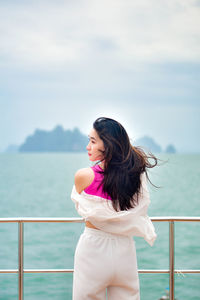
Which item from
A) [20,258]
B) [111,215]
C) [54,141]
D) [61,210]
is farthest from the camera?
[54,141]

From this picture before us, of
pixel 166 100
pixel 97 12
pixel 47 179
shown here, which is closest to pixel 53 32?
pixel 97 12

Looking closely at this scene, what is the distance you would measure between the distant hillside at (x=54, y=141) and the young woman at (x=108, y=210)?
34.1m

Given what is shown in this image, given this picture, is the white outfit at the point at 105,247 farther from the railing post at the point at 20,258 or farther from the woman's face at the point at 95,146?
the railing post at the point at 20,258

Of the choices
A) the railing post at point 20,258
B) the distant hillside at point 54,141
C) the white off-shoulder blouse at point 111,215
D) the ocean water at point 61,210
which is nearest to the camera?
the white off-shoulder blouse at point 111,215

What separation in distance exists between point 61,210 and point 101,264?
97.2ft

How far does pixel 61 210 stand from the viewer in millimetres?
30609

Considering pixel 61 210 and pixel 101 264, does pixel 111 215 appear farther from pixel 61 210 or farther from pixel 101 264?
pixel 61 210

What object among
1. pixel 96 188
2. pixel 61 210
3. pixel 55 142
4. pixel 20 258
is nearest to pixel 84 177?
pixel 96 188

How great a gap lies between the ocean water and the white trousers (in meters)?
10.6

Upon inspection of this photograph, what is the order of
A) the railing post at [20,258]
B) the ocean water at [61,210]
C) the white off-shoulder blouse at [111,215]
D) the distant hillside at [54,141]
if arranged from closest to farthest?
the white off-shoulder blouse at [111,215] → the railing post at [20,258] → the ocean water at [61,210] → the distant hillside at [54,141]

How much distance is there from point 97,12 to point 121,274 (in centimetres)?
3537

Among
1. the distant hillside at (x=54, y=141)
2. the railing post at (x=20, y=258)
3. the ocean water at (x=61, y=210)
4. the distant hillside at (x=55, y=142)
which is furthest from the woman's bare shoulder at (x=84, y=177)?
the distant hillside at (x=54, y=141)

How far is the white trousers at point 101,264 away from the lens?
4.86 ft

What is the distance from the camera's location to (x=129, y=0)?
116ft
